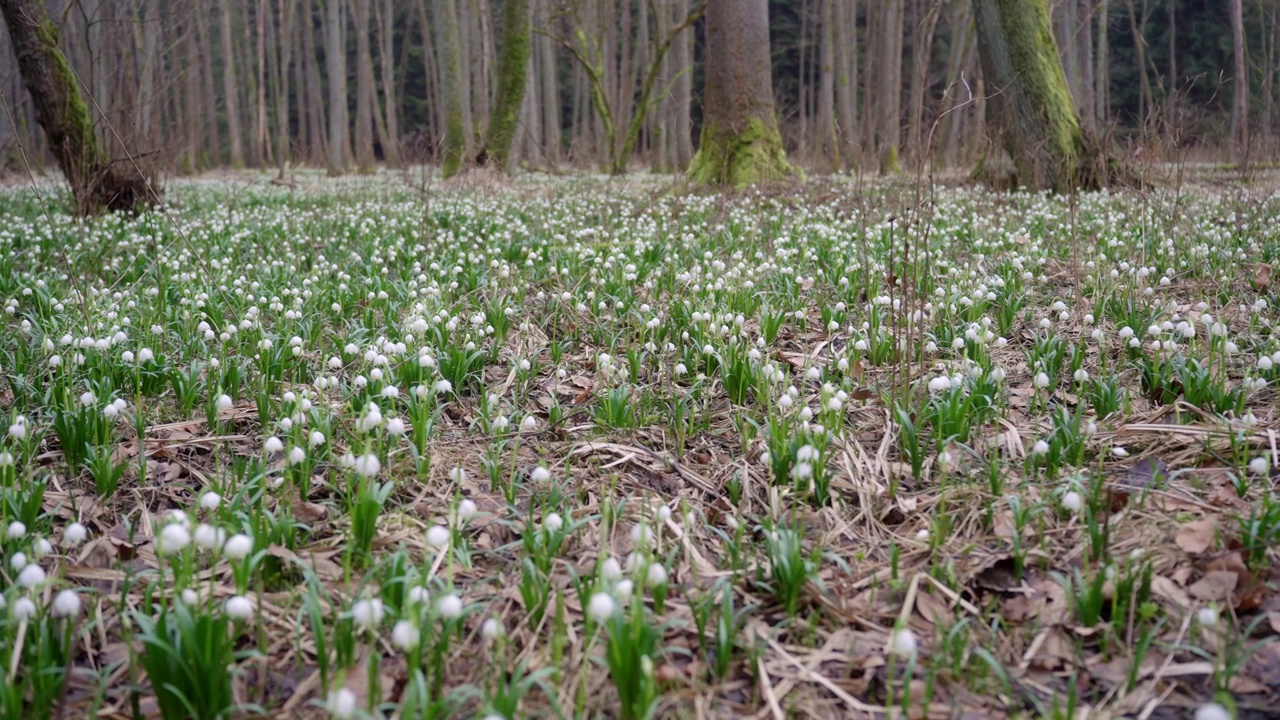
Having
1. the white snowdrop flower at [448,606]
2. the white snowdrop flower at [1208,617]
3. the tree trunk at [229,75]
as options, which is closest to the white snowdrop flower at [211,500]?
the white snowdrop flower at [448,606]

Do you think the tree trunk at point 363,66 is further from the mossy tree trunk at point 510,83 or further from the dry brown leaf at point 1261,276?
the dry brown leaf at point 1261,276

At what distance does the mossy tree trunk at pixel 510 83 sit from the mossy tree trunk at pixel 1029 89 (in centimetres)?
775

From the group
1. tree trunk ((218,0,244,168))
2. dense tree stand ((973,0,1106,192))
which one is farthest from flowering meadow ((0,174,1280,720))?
tree trunk ((218,0,244,168))

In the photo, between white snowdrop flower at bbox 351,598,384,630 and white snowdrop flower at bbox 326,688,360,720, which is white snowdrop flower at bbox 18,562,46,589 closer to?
white snowdrop flower at bbox 351,598,384,630

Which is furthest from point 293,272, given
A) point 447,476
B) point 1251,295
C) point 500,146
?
point 500,146

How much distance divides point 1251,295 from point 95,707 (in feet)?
17.6

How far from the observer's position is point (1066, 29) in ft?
68.6

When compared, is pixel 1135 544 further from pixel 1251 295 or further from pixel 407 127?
pixel 407 127

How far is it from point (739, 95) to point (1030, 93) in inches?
128

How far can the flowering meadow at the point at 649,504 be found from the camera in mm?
1876

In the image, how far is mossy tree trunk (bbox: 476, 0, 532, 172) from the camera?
603 inches

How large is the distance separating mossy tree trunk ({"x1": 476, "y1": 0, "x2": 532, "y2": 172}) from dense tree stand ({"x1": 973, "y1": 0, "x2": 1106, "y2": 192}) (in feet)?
25.5

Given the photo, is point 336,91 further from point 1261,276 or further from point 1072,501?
point 1072,501

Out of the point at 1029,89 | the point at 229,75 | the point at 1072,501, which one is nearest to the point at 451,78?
the point at 1029,89
